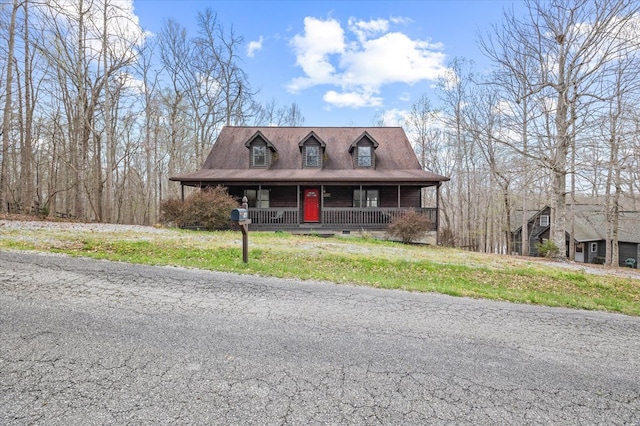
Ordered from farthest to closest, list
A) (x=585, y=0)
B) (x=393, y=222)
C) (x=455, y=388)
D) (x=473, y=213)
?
(x=473, y=213), (x=393, y=222), (x=585, y=0), (x=455, y=388)

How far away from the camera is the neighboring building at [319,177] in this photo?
16.3 m

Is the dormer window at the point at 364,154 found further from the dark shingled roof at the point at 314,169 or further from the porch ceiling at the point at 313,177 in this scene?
the porch ceiling at the point at 313,177

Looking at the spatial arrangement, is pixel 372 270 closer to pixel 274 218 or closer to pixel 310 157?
pixel 274 218

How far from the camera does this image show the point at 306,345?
11.1 ft

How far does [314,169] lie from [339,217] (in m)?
3.39

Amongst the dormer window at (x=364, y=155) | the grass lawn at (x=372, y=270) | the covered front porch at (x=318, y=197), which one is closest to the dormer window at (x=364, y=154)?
the dormer window at (x=364, y=155)

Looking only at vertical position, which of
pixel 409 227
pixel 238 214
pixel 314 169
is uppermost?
pixel 314 169

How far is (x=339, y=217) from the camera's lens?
54.7ft

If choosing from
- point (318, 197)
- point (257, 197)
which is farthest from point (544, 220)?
point (257, 197)

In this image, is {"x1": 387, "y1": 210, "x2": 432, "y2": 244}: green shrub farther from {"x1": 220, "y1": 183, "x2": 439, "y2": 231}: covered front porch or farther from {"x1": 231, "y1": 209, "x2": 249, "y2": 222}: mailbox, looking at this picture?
{"x1": 231, "y1": 209, "x2": 249, "y2": 222}: mailbox

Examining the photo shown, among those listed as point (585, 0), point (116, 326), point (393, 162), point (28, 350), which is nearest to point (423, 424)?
point (116, 326)

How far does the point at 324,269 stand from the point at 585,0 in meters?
13.7

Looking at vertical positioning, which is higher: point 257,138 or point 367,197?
point 257,138

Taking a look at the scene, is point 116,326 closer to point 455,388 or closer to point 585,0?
point 455,388
